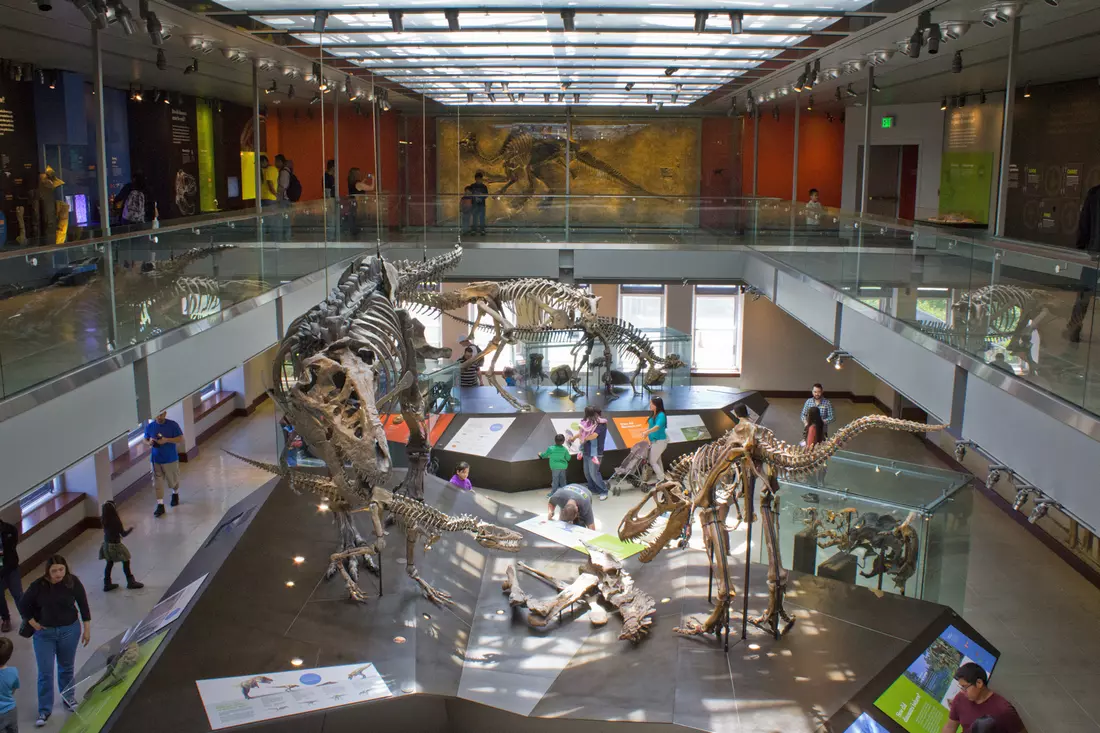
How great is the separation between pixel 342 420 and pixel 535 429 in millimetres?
7381

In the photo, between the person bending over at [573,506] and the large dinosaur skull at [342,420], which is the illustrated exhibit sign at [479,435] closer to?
the person bending over at [573,506]

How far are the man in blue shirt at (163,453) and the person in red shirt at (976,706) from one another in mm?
9171

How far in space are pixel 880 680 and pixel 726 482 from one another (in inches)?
68.2

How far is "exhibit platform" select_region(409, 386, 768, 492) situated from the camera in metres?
12.9

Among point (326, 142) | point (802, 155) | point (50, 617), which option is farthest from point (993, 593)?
point (326, 142)

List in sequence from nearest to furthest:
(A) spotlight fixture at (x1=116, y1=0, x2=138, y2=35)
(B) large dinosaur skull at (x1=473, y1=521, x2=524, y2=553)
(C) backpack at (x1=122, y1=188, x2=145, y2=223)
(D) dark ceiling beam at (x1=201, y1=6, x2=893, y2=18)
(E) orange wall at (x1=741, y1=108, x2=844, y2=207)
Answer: (B) large dinosaur skull at (x1=473, y1=521, x2=524, y2=553), (A) spotlight fixture at (x1=116, y1=0, x2=138, y2=35), (D) dark ceiling beam at (x1=201, y1=6, x2=893, y2=18), (C) backpack at (x1=122, y1=188, x2=145, y2=223), (E) orange wall at (x1=741, y1=108, x2=844, y2=207)

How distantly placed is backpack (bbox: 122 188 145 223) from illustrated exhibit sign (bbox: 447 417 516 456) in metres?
5.52

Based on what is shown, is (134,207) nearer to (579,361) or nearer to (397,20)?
(397,20)

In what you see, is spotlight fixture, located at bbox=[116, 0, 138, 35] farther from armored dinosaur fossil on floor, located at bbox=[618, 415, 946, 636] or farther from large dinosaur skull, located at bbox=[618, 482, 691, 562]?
armored dinosaur fossil on floor, located at bbox=[618, 415, 946, 636]

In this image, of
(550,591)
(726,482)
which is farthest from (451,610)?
(726,482)

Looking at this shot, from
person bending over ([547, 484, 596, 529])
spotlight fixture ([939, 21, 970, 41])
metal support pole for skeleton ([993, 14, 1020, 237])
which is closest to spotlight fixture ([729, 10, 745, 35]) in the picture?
spotlight fixture ([939, 21, 970, 41])

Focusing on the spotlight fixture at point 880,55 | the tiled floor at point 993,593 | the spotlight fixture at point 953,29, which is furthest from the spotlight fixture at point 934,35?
the tiled floor at point 993,593

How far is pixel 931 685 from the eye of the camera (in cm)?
664

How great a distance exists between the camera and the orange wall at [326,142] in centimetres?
2019
